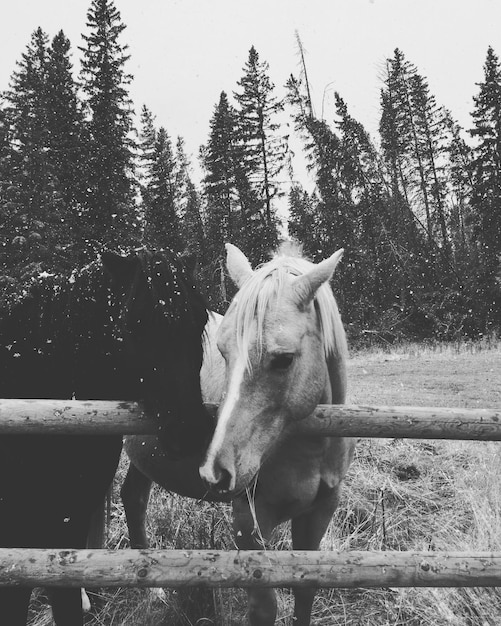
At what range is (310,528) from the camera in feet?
9.53

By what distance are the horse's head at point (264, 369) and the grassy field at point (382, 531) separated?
67.9 inches

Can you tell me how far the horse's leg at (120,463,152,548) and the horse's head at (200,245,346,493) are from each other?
227 centimetres

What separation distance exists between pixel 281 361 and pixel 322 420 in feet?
1.08

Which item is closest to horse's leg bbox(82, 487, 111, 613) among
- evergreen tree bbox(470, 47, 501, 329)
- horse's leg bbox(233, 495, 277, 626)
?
horse's leg bbox(233, 495, 277, 626)

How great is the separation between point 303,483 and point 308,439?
0.79ft

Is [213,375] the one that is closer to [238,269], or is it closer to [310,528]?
[238,269]

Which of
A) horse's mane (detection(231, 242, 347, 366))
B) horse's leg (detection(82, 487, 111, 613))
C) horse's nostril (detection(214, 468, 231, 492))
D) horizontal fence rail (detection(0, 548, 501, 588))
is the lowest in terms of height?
horse's leg (detection(82, 487, 111, 613))

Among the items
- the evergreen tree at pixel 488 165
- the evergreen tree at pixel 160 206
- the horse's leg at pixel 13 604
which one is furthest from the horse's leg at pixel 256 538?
the evergreen tree at pixel 488 165

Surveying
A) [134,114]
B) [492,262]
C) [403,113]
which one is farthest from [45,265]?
[403,113]

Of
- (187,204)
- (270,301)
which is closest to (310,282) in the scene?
(270,301)

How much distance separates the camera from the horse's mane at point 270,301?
2.23m

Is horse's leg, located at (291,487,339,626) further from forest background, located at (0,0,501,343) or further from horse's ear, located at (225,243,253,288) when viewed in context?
forest background, located at (0,0,501,343)

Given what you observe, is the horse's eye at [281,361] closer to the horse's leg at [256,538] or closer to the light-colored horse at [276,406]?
the light-colored horse at [276,406]

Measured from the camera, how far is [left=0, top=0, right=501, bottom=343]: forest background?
20609 millimetres
